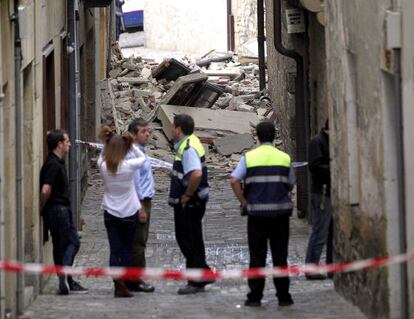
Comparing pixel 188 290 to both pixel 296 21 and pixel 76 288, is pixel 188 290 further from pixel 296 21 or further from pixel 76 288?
pixel 296 21

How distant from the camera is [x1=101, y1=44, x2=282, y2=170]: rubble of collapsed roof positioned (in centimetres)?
2727

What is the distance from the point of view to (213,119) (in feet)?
93.4

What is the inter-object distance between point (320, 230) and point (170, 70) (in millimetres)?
19218

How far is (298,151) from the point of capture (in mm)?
19484

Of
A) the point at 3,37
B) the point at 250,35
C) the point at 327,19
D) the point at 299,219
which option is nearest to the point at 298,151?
the point at 299,219

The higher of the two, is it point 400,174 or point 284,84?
point 284,84

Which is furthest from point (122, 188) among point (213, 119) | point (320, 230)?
point (213, 119)

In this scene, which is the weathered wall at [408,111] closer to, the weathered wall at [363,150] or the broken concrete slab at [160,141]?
the weathered wall at [363,150]

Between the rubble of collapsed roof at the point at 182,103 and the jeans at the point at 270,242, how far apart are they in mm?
13200

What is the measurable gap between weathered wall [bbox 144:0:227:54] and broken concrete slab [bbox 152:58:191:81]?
13.4 m

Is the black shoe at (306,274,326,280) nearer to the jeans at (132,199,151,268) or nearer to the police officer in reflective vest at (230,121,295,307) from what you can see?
the jeans at (132,199,151,268)

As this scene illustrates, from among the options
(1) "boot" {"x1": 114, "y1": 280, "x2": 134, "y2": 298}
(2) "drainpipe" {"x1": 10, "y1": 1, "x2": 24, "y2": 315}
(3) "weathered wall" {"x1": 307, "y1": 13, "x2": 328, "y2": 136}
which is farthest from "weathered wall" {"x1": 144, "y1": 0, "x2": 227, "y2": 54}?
(2) "drainpipe" {"x1": 10, "y1": 1, "x2": 24, "y2": 315}

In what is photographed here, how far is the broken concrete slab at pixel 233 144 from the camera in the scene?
26.6m

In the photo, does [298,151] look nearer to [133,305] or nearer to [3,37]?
[133,305]
